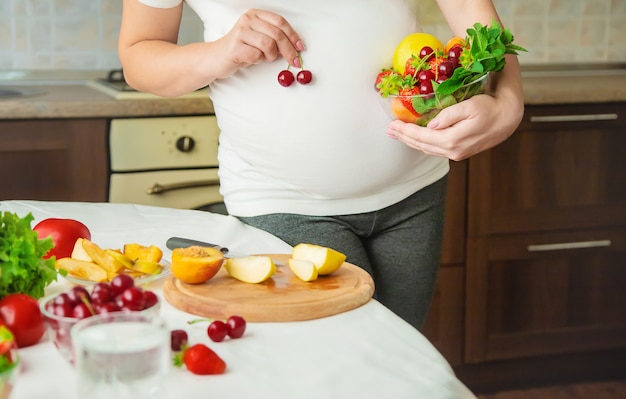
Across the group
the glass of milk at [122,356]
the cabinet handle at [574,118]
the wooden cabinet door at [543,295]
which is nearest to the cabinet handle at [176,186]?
the wooden cabinet door at [543,295]

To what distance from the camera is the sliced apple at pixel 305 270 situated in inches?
40.9

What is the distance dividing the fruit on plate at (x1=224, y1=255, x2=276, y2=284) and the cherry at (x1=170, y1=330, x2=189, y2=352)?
183 mm

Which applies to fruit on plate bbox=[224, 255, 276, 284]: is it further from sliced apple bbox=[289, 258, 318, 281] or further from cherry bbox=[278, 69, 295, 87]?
cherry bbox=[278, 69, 295, 87]

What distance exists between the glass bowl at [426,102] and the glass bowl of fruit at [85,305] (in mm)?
516

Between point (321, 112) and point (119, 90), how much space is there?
1.13m

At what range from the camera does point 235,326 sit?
898mm

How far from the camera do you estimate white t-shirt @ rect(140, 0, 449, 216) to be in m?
1.33

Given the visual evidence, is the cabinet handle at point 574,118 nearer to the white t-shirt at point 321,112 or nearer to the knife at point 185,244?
the white t-shirt at point 321,112

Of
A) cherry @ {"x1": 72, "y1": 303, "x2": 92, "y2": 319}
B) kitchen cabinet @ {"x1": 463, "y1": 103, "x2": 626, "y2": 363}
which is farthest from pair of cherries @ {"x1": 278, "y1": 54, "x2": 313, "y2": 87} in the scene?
kitchen cabinet @ {"x1": 463, "y1": 103, "x2": 626, "y2": 363}

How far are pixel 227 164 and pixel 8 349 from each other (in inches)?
30.2

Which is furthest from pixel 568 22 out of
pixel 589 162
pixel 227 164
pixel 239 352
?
pixel 239 352

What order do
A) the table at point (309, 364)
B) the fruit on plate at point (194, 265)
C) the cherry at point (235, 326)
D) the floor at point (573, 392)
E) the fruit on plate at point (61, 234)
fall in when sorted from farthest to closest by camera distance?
the floor at point (573, 392)
the fruit on plate at point (61, 234)
the fruit on plate at point (194, 265)
the cherry at point (235, 326)
the table at point (309, 364)

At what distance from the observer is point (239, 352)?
34.4 inches

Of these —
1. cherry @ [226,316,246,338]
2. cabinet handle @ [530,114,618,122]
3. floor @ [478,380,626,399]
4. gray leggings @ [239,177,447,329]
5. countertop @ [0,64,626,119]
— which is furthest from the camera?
floor @ [478,380,626,399]
